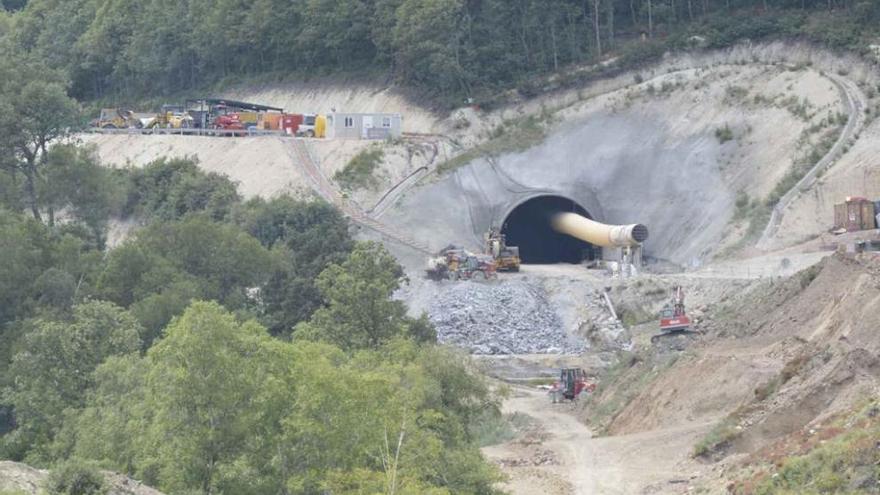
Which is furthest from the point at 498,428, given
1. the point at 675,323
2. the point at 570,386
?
the point at 675,323

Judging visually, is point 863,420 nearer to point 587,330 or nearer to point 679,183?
point 587,330

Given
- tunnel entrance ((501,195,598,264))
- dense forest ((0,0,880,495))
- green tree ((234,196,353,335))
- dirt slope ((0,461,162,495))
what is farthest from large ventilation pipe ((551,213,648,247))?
dirt slope ((0,461,162,495))

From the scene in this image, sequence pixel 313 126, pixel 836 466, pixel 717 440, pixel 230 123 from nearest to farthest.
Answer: pixel 836 466 < pixel 717 440 < pixel 313 126 < pixel 230 123

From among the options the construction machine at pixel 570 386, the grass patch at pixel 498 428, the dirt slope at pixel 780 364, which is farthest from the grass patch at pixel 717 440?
the construction machine at pixel 570 386

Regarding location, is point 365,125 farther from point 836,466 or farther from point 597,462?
point 836,466

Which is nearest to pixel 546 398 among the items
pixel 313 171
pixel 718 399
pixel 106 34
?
pixel 718 399

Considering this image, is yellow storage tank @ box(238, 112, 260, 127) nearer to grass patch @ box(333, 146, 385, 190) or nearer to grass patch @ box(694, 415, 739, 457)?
grass patch @ box(333, 146, 385, 190)
